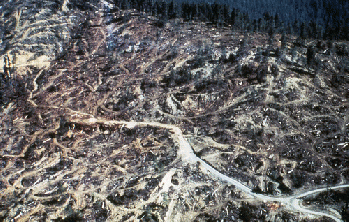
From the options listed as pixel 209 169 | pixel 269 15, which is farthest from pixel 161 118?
pixel 269 15

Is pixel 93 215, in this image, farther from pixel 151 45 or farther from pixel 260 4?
pixel 260 4

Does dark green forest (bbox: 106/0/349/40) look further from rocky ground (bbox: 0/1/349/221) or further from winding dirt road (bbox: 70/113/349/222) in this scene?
winding dirt road (bbox: 70/113/349/222)

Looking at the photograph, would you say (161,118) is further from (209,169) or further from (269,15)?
(269,15)

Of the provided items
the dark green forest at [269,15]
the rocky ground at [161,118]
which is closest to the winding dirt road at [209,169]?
the rocky ground at [161,118]

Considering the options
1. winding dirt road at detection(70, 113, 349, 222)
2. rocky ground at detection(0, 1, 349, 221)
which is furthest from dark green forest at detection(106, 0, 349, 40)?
winding dirt road at detection(70, 113, 349, 222)

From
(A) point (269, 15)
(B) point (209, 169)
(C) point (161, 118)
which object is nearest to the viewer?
(B) point (209, 169)

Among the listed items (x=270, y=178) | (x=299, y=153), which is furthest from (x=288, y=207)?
(x=299, y=153)

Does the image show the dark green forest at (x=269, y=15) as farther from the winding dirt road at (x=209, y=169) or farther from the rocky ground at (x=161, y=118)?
the winding dirt road at (x=209, y=169)
